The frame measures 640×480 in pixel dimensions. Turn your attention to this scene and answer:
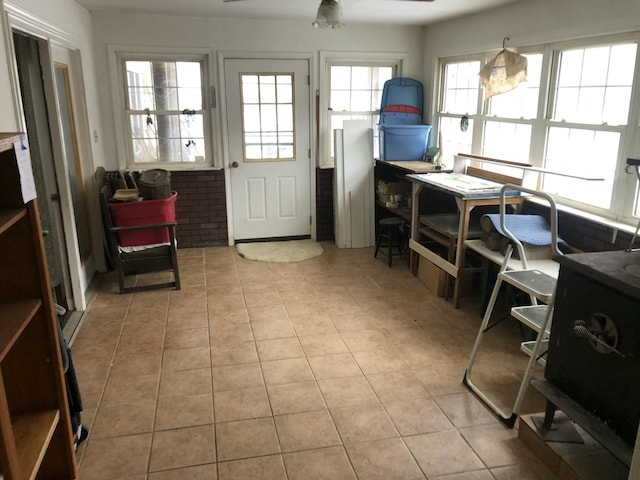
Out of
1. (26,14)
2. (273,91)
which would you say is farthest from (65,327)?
(273,91)

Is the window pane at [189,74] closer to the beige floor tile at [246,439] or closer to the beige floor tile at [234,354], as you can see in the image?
the beige floor tile at [234,354]

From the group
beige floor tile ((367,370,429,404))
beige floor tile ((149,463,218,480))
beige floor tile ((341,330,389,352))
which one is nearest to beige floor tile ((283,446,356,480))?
beige floor tile ((149,463,218,480))

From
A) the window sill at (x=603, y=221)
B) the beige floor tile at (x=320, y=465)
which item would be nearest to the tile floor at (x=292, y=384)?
the beige floor tile at (x=320, y=465)

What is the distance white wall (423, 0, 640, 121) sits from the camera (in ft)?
10.5

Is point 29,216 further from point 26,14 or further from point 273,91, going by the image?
point 273,91

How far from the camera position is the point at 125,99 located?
16.9 ft

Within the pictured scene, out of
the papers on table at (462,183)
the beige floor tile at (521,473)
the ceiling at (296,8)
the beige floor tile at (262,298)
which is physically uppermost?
the ceiling at (296,8)

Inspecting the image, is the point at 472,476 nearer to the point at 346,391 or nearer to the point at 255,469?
the point at 346,391

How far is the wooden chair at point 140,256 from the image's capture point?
4.21 metres

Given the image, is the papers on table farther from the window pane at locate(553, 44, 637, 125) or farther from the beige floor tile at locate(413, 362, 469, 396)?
the beige floor tile at locate(413, 362, 469, 396)

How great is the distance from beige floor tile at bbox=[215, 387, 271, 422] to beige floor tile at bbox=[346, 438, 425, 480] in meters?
0.55

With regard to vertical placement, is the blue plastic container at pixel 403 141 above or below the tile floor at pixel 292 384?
above

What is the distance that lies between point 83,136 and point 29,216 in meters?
2.88

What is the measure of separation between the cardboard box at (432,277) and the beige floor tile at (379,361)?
108 cm
